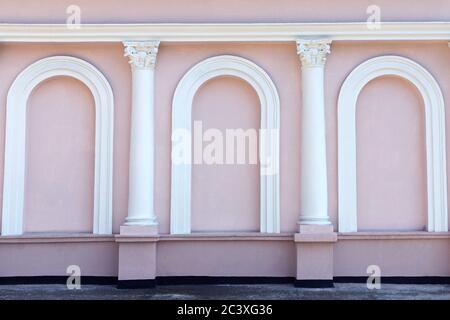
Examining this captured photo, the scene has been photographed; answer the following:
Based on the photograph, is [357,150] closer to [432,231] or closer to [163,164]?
[432,231]

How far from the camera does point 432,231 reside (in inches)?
520

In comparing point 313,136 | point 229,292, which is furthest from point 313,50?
point 229,292

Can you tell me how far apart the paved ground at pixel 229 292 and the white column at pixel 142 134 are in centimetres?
145

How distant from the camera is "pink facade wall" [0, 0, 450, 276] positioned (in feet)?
43.5

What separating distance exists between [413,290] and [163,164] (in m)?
5.63

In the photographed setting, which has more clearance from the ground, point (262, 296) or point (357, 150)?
point (357, 150)

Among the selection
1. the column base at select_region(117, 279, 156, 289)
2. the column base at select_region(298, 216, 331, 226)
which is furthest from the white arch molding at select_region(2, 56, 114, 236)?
the column base at select_region(298, 216, 331, 226)

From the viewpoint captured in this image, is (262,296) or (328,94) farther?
(328,94)

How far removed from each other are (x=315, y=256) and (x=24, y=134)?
655 cm

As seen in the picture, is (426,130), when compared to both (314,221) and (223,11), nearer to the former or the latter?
(314,221)

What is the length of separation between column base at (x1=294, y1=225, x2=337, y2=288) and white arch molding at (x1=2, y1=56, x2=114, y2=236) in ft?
13.2

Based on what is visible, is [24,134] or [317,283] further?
[24,134]

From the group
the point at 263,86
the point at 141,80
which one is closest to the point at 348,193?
the point at 263,86

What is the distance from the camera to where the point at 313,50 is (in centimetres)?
1316
